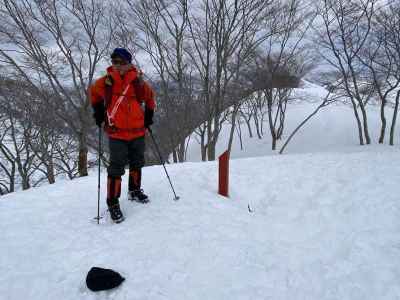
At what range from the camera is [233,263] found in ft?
9.19

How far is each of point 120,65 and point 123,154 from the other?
1117mm

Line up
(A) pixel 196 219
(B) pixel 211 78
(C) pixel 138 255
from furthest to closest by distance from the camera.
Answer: (B) pixel 211 78 → (A) pixel 196 219 → (C) pixel 138 255

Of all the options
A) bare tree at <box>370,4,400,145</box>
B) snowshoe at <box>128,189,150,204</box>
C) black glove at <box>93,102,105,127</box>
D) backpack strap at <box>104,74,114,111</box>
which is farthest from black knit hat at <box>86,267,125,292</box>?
bare tree at <box>370,4,400,145</box>

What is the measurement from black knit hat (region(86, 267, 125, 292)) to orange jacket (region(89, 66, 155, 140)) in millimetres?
1649

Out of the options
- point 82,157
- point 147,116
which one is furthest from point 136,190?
point 82,157

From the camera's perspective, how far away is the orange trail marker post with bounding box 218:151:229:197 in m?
4.54

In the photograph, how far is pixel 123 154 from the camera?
12.0 ft

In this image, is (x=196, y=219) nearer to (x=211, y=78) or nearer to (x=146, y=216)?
(x=146, y=216)

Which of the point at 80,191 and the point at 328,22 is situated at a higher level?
the point at 328,22

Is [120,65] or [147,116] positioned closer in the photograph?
[120,65]

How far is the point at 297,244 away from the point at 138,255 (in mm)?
1809

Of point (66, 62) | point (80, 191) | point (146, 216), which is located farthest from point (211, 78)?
point (146, 216)

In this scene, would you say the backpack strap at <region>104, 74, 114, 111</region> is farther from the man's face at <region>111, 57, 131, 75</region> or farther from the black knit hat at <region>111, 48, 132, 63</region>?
the black knit hat at <region>111, 48, 132, 63</region>

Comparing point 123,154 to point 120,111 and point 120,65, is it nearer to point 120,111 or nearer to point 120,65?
point 120,111
